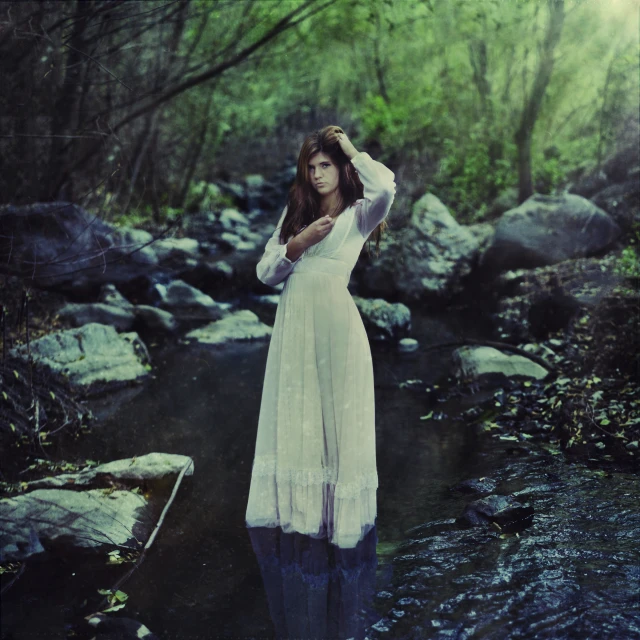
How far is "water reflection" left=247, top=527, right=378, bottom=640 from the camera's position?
127 inches

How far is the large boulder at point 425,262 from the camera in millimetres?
12281

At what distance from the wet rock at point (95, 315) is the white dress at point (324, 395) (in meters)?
6.41

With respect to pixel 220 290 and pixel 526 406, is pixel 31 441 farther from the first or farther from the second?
pixel 220 290

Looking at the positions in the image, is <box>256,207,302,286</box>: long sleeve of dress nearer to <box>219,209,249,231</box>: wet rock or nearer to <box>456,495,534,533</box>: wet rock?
<box>456,495,534,533</box>: wet rock

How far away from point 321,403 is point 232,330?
20.9 feet

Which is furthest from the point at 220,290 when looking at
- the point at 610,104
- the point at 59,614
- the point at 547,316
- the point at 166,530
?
the point at 59,614

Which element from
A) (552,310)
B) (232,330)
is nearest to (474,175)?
(552,310)

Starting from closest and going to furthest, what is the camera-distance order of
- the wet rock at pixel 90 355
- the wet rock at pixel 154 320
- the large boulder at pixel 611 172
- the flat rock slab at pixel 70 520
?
1. the flat rock slab at pixel 70 520
2. the wet rock at pixel 90 355
3. the wet rock at pixel 154 320
4. the large boulder at pixel 611 172

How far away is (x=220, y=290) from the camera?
13109mm

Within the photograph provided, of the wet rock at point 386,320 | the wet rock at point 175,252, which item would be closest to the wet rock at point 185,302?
the wet rock at point 175,252

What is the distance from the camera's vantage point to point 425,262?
487 inches

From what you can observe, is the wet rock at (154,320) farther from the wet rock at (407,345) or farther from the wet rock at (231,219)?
the wet rock at (231,219)

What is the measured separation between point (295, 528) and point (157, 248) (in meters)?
10.6

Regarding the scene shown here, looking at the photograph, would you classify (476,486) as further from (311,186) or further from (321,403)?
(311,186)
